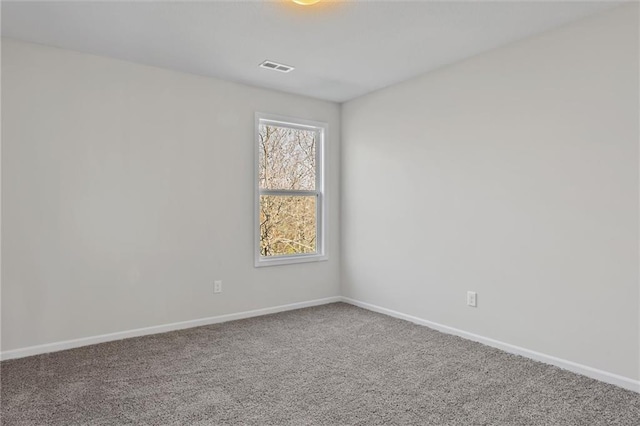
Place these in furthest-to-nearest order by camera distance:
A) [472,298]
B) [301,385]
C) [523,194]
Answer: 1. [472,298]
2. [523,194]
3. [301,385]

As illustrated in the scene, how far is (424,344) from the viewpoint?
128 inches

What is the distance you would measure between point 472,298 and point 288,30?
2519mm

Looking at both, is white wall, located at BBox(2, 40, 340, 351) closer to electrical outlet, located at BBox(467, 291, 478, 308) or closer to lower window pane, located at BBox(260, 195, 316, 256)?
lower window pane, located at BBox(260, 195, 316, 256)

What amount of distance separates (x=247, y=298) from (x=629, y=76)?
349cm

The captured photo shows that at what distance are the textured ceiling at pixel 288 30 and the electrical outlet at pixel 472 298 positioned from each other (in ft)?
6.37

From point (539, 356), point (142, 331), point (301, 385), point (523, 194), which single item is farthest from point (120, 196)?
point (539, 356)

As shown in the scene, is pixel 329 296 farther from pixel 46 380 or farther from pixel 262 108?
pixel 46 380

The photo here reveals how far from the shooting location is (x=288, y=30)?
2.81m

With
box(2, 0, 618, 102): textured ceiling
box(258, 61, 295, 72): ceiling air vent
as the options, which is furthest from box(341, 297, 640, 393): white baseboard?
box(258, 61, 295, 72): ceiling air vent

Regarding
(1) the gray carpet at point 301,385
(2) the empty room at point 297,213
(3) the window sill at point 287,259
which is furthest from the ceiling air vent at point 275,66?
(1) the gray carpet at point 301,385

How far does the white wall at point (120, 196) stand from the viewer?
118 inches

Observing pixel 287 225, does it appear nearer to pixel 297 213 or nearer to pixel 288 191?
pixel 297 213

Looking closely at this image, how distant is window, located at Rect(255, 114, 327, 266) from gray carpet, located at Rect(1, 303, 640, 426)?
3.74ft

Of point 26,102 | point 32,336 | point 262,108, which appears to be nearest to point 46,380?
point 32,336
